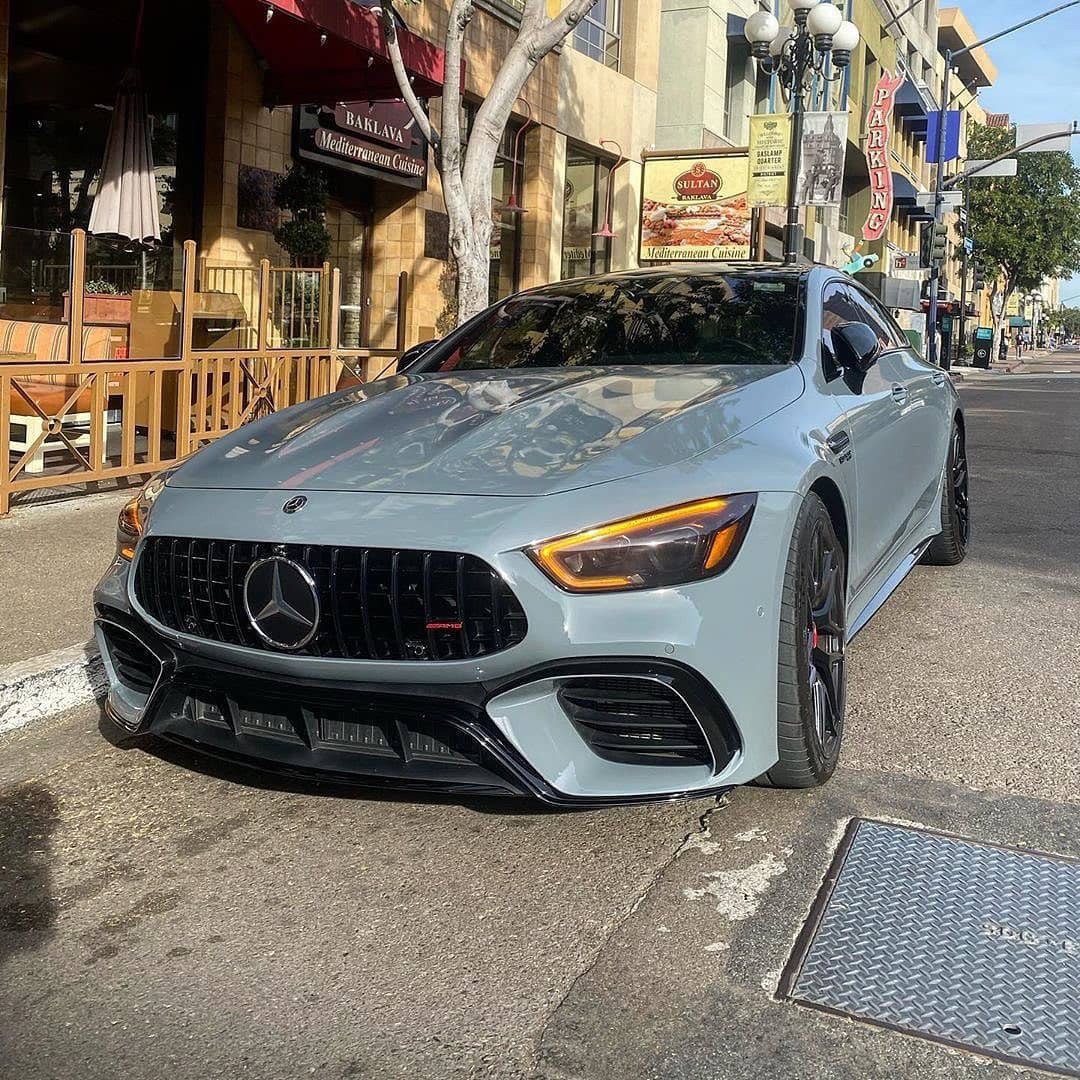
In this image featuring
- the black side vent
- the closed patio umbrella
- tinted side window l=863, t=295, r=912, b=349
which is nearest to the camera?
the black side vent

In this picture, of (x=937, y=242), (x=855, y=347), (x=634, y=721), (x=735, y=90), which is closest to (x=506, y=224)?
(x=735, y=90)

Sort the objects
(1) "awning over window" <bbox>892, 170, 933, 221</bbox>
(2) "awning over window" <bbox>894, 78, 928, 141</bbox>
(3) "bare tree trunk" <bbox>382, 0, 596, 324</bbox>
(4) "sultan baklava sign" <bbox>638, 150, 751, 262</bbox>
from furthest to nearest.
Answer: (2) "awning over window" <bbox>894, 78, 928, 141</bbox>, (1) "awning over window" <bbox>892, 170, 933, 221</bbox>, (4) "sultan baklava sign" <bbox>638, 150, 751, 262</bbox>, (3) "bare tree trunk" <bbox>382, 0, 596, 324</bbox>

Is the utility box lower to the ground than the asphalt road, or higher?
higher

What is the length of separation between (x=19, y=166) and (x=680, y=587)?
33.0 feet

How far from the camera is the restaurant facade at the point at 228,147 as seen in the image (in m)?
9.62

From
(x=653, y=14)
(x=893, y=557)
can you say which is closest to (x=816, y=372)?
(x=893, y=557)

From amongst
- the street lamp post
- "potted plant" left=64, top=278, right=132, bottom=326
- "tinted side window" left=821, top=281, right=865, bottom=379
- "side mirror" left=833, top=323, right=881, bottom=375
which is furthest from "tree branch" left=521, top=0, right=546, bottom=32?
the street lamp post

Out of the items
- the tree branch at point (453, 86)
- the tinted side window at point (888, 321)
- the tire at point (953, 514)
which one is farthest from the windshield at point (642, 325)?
the tree branch at point (453, 86)

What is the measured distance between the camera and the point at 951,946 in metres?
2.62

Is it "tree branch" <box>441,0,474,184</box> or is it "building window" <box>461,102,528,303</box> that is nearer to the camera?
"tree branch" <box>441,0,474,184</box>

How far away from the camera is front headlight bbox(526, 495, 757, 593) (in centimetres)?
279

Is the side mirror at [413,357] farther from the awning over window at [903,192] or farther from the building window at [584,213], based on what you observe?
the awning over window at [903,192]

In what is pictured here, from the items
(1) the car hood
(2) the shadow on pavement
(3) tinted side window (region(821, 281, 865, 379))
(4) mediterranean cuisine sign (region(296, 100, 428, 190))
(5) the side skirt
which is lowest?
(2) the shadow on pavement

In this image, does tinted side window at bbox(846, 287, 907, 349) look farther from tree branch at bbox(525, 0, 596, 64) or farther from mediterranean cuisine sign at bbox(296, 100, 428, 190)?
Result: mediterranean cuisine sign at bbox(296, 100, 428, 190)
